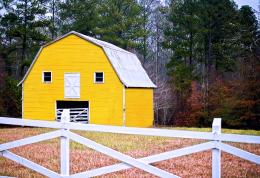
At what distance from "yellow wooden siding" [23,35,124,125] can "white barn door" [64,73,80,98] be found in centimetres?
23

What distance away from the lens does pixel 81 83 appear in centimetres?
2709

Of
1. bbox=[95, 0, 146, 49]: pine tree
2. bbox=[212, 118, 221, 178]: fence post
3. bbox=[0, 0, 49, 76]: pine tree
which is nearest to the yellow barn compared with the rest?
bbox=[0, 0, 49, 76]: pine tree

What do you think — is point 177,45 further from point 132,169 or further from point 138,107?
point 132,169

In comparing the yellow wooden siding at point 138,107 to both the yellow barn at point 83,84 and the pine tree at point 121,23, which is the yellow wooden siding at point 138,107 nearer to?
the yellow barn at point 83,84

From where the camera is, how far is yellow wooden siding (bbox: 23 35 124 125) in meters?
26.4

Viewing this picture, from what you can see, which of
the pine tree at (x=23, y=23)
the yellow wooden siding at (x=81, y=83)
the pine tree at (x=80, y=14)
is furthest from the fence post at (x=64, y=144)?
the pine tree at (x=80, y=14)

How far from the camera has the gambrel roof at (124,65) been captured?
2659 cm

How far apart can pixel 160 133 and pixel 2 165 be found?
4.80m

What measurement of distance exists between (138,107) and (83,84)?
411 cm

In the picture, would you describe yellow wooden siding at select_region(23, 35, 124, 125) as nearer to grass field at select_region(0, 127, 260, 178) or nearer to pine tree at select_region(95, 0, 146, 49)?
pine tree at select_region(95, 0, 146, 49)

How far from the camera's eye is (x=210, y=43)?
37.0 meters

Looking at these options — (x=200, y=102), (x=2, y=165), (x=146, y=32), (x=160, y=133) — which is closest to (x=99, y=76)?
(x=200, y=102)

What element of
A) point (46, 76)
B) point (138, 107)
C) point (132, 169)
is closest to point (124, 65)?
point (138, 107)

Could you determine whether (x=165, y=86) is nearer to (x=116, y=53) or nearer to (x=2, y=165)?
(x=116, y=53)
